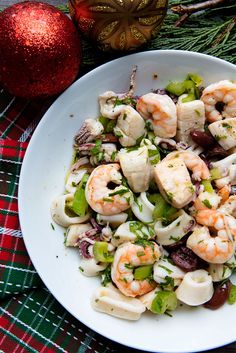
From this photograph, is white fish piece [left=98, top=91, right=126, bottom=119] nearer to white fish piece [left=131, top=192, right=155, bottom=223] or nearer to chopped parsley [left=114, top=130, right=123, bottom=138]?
chopped parsley [left=114, top=130, right=123, bottom=138]

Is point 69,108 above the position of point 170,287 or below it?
above

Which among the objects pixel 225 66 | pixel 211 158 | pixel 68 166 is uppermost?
pixel 225 66

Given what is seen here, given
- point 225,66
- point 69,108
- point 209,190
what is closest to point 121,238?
point 209,190

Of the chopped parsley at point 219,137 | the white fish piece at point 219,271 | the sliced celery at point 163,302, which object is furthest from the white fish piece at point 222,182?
the sliced celery at point 163,302

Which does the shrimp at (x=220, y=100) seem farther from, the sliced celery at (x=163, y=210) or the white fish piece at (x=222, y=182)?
the sliced celery at (x=163, y=210)

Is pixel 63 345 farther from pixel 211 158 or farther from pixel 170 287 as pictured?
pixel 211 158

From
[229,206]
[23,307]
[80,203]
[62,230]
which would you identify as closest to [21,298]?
[23,307]

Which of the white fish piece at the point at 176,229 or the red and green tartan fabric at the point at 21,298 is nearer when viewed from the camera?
A: the white fish piece at the point at 176,229
